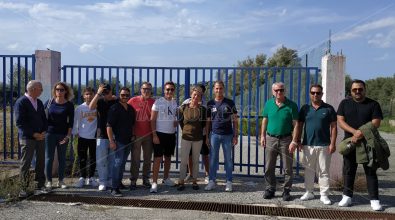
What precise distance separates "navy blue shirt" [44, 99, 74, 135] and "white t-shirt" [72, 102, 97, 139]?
0.23 meters

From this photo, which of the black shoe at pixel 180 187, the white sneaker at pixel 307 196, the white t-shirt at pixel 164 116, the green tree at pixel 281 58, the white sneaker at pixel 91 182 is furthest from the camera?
the green tree at pixel 281 58

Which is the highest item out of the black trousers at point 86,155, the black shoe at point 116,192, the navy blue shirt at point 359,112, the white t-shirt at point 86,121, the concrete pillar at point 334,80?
the concrete pillar at point 334,80

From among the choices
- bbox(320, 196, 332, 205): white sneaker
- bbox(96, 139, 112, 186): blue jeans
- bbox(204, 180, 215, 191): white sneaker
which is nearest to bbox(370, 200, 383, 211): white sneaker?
bbox(320, 196, 332, 205): white sneaker

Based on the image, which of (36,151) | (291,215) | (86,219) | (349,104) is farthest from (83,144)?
(349,104)

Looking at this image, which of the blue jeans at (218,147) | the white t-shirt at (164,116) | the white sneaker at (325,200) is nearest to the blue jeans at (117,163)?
the white t-shirt at (164,116)

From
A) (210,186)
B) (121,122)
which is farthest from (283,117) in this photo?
(121,122)

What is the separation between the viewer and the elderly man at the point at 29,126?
6461 mm

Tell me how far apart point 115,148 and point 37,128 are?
1278 millimetres

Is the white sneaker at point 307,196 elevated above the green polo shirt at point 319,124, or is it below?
below

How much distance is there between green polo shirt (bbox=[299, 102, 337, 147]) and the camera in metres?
6.39

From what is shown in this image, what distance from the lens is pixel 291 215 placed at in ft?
19.1

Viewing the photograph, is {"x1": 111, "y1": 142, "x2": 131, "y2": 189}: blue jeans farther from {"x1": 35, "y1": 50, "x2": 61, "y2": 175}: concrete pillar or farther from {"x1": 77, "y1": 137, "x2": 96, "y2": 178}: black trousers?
{"x1": 35, "y1": 50, "x2": 61, "y2": 175}: concrete pillar

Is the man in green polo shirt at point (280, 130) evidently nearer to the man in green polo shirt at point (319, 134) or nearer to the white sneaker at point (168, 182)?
the man in green polo shirt at point (319, 134)

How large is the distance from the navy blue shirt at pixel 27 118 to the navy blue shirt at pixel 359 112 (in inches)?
190
